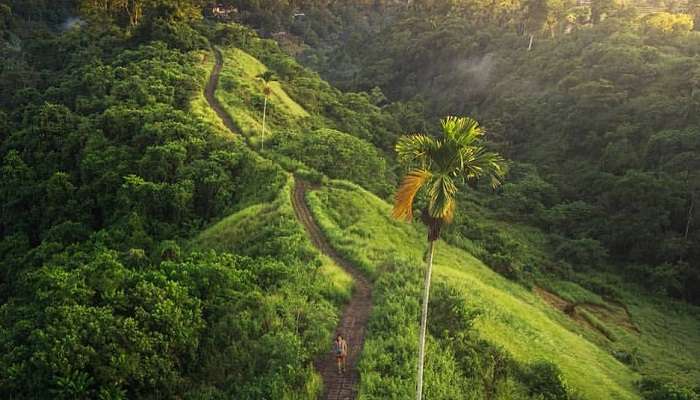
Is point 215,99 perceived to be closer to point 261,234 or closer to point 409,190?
point 261,234

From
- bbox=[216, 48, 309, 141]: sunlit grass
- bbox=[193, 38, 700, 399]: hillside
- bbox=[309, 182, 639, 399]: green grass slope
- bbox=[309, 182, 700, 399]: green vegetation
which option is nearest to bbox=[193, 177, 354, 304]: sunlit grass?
bbox=[193, 38, 700, 399]: hillside

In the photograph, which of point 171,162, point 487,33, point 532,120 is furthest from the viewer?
point 487,33

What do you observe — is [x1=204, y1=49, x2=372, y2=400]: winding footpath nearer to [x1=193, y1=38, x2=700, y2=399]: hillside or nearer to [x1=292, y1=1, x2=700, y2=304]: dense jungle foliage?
[x1=193, y1=38, x2=700, y2=399]: hillside

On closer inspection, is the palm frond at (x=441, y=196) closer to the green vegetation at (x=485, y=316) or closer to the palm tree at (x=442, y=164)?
the palm tree at (x=442, y=164)

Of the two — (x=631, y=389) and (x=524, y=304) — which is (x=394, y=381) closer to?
(x=631, y=389)

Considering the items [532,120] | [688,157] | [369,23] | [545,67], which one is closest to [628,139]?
[688,157]

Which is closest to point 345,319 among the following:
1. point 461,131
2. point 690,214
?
point 461,131
